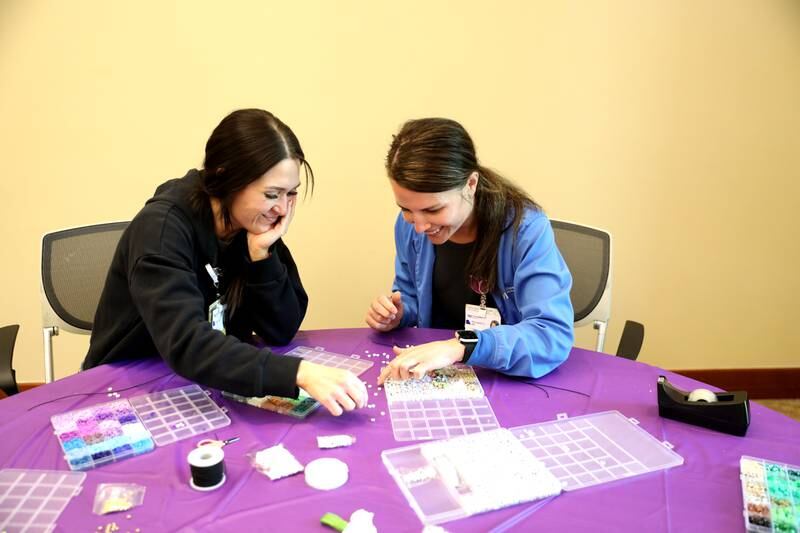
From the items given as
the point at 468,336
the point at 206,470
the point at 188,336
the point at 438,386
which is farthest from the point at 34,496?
the point at 468,336

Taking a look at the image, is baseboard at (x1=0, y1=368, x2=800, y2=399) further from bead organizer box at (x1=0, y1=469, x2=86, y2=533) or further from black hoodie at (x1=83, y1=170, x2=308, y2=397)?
bead organizer box at (x1=0, y1=469, x2=86, y2=533)

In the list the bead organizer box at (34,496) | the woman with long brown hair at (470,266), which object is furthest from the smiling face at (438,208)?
the bead organizer box at (34,496)

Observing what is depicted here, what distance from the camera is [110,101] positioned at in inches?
105

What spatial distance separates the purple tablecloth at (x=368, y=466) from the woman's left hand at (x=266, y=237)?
0.42m

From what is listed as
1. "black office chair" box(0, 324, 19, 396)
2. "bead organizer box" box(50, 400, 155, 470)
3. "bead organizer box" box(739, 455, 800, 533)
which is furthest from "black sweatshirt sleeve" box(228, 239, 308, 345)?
"bead organizer box" box(739, 455, 800, 533)

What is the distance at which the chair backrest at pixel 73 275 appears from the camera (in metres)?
2.01

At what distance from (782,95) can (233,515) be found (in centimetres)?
311

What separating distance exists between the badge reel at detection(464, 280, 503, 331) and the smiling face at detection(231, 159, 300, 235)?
67 centimetres

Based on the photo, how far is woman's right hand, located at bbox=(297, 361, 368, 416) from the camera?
4.13 feet

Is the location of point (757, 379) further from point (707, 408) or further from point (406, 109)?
point (406, 109)

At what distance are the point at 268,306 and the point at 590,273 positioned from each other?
123 centimetres

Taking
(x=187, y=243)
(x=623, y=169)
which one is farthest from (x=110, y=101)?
(x=623, y=169)

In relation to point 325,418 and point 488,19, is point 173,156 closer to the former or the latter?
point 488,19

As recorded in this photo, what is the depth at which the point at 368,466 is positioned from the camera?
3.66 feet
